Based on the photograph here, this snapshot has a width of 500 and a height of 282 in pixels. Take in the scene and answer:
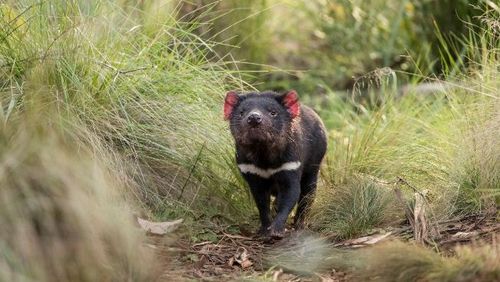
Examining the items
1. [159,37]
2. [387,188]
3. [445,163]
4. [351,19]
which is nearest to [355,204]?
[387,188]

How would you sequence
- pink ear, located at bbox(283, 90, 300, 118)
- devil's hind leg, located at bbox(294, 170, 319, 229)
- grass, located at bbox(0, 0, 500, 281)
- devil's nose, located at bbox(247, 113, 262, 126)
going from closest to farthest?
grass, located at bbox(0, 0, 500, 281) < devil's nose, located at bbox(247, 113, 262, 126) < pink ear, located at bbox(283, 90, 300, 118) < devil's hind leg, located at bbox(294, 170, 319, 229)

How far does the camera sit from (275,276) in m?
4.41

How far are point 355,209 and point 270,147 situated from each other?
1.85 feet

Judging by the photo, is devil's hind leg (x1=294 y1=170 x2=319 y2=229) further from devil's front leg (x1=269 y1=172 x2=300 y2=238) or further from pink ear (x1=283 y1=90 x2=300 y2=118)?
pink ear (x1=283 y1=90 x2=300 y2=118)

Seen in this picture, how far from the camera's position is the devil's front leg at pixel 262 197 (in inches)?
208

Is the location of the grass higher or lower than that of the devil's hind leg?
higher

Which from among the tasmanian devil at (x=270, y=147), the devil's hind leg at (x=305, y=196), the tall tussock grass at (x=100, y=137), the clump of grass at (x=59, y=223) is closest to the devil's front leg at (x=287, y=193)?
the tasmanian devil at (x=270, y=147)

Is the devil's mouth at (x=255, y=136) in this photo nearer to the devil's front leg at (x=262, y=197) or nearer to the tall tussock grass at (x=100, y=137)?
the devil's front leg at (x=262, y=197)

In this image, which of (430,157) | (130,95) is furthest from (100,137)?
(430,157)

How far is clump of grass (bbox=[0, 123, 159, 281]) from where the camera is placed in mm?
3641

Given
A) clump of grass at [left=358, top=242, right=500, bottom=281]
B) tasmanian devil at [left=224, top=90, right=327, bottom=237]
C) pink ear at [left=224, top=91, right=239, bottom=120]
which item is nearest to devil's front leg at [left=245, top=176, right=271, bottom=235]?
tasmanian devil at [left=224, top=90, right=327, bottom=237]

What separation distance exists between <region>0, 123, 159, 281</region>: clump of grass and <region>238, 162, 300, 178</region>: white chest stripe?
4.22 feet

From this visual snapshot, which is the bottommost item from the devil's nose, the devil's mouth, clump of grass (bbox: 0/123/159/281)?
the devil's mouth

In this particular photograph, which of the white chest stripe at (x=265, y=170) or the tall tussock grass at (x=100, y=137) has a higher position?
the tall tussock grass at (x=100, y=137)
